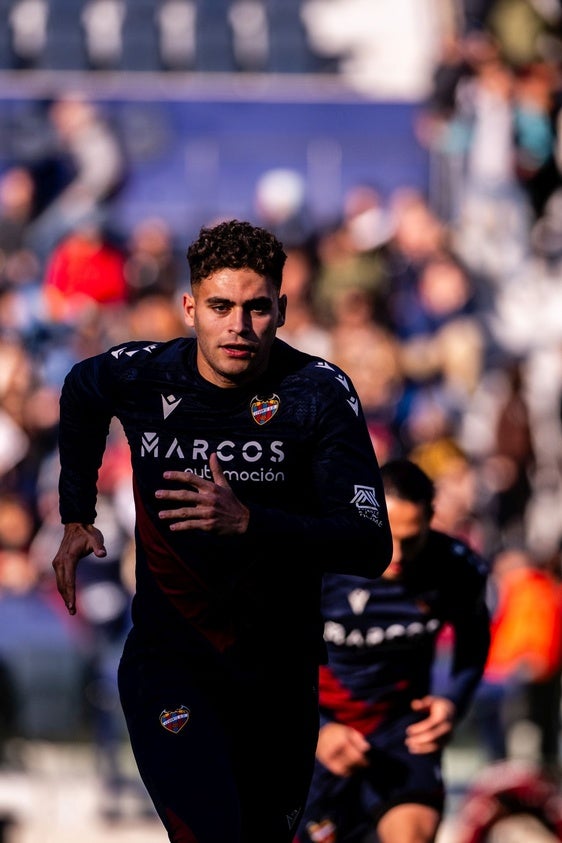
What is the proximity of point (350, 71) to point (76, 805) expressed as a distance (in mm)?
8473

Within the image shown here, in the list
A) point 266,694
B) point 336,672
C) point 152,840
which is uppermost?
point 266,694

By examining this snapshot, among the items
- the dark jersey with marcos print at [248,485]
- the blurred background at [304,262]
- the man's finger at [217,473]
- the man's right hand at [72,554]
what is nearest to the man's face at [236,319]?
the dark jersey with marcos print at [248,485]

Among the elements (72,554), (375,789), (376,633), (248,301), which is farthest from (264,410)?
(375,789)

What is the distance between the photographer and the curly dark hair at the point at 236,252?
4289mm

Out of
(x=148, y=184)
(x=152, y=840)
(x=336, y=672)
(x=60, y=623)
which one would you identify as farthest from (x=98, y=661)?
(x=148, y=184)

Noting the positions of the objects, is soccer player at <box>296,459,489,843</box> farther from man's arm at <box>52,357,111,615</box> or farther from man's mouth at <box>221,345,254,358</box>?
man's mouth at <box>221,345,254,358</box>

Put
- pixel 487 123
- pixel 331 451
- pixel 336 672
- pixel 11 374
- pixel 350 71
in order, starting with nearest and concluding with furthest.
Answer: pixel 331 451 → pixel 336 672 → pixel 11 374 → pixel 487 123 → pixel 350 71

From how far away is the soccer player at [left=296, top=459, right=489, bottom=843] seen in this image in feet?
19.9

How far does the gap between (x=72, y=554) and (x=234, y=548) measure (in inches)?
22.8

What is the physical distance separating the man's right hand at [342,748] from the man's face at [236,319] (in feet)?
6.71

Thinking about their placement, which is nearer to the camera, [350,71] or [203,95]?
[203,95]

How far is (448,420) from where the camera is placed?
12.0 metres

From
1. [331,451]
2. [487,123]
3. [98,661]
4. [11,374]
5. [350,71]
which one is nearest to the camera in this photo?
[331,451]

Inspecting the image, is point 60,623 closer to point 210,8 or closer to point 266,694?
point 266,694
